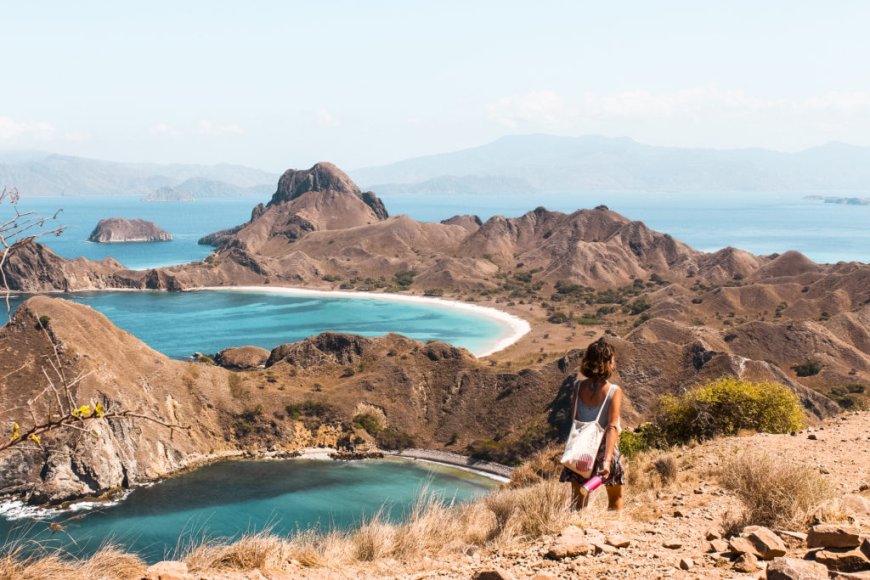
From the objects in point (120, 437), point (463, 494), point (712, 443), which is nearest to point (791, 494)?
point (712, 443)

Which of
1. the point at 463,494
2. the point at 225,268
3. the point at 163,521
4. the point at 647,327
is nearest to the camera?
the point at 163,521

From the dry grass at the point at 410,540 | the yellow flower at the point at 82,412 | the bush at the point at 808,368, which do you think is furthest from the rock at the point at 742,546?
the bush at the point at 808,368

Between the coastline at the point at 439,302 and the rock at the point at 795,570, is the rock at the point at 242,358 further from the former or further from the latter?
the rock at the point at 795,570

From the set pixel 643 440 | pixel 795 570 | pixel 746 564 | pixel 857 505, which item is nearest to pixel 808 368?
pixel 643 440

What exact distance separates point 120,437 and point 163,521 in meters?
10.0

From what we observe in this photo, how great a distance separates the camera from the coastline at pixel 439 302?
105750 millimetres

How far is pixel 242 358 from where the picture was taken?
8750 centimetres

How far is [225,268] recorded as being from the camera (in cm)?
17112

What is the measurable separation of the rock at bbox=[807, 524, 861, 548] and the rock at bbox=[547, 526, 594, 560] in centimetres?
245

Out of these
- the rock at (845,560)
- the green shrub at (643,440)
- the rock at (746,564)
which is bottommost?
the green shrub at (643,440)

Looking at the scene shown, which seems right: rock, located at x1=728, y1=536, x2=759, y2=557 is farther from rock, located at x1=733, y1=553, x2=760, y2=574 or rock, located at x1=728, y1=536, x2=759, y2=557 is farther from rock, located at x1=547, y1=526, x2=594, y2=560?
rock, located at x1=547, y1=526, x2=594, y2=560

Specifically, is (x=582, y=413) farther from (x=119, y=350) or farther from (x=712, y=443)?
(x=119, y=350)

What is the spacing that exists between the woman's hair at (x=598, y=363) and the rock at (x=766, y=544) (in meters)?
2.50

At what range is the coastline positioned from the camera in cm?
10575
